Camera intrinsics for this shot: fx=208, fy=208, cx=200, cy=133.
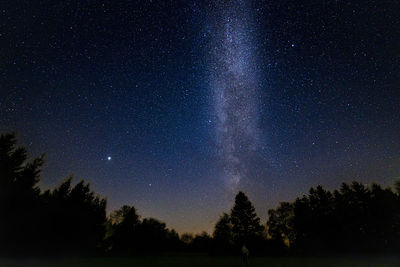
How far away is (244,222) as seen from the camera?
58.7 metres

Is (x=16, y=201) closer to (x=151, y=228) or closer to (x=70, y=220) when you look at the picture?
(x=70, y=220)

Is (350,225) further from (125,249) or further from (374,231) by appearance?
(125,249)

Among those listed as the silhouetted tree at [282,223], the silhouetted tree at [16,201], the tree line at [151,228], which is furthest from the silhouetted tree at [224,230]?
the silhouetted tree at [16,201]

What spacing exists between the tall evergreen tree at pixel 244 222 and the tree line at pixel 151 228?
0.83ft

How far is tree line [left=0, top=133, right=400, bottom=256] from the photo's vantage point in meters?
22.2

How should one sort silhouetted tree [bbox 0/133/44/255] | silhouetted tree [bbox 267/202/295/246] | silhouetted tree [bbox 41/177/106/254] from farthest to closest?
silhouetted tree [bbox 267/202/295/246]
silhouetted tree [bbox 41/177/106/254]
silhouetted tree [bbox 0/133/44/255]

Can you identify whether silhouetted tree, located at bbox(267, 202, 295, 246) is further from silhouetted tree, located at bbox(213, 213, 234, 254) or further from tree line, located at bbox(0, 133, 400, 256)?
silhouetted tree, located at bbox(213, 213, 234, 254)

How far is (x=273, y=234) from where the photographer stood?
67.1 metres

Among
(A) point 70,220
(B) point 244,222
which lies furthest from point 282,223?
(A) point 70,220

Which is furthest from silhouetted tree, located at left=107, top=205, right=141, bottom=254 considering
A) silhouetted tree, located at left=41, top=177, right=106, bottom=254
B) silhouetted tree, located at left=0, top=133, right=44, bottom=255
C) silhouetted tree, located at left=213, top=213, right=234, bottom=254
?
silhouetted tree, located at left=0, top=133, right=44, bottom=255

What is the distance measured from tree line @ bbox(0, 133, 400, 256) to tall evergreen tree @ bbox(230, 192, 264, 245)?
0.83 ft

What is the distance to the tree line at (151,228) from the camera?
22.2 m

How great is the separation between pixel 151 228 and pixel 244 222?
2687 cm

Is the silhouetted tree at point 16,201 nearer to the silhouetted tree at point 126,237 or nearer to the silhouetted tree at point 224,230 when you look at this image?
the silhouetted tree at point 126,237
